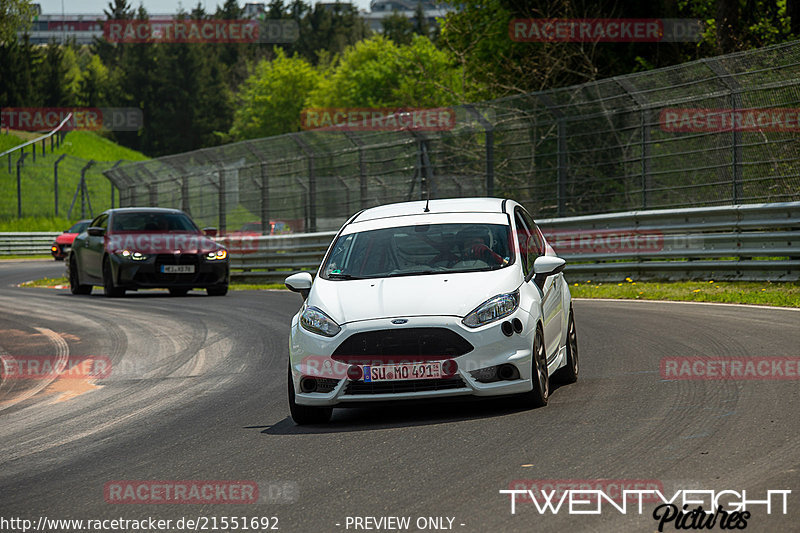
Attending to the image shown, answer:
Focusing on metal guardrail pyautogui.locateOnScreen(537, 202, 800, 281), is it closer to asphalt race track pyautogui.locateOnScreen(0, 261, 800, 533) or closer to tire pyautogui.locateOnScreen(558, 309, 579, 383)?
asphalt race track pyautogui.locateOnScreen(0, 261, 800, 533)

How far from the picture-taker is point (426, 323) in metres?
7.37

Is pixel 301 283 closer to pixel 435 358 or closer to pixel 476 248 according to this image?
pixel 476 248

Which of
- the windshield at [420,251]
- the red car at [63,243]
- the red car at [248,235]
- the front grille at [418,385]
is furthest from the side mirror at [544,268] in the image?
the red car at [63,243]

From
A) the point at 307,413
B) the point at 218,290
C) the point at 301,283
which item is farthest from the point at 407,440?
the point at 218,290

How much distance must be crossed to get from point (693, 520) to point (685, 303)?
11.8 meters

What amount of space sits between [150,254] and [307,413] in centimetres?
1336

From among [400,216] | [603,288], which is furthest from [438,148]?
[400,216]

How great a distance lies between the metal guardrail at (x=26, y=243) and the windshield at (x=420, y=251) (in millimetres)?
47057

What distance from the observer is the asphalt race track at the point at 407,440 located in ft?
17.0

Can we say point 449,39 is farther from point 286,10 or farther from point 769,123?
point 286,10

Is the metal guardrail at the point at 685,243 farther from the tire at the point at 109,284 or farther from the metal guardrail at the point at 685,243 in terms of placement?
the tire at the point at 109,284

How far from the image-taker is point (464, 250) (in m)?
8.44

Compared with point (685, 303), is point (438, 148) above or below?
above

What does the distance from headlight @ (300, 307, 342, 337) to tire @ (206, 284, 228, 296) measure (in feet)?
44.9
